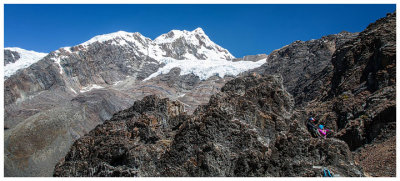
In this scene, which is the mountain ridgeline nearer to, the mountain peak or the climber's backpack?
the climber's backpack

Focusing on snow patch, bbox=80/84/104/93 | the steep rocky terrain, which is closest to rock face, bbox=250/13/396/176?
the steep rocky terrain

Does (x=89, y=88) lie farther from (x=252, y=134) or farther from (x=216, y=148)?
(x=216, y=148)

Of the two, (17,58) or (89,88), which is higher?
(17,58)

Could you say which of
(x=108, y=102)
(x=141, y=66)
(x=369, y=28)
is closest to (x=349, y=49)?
(x=369, y=28)

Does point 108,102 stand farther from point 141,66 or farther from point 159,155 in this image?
point 159,155

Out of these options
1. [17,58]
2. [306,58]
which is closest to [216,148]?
[306,58]

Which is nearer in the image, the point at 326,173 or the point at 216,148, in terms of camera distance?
the point at 326,173
